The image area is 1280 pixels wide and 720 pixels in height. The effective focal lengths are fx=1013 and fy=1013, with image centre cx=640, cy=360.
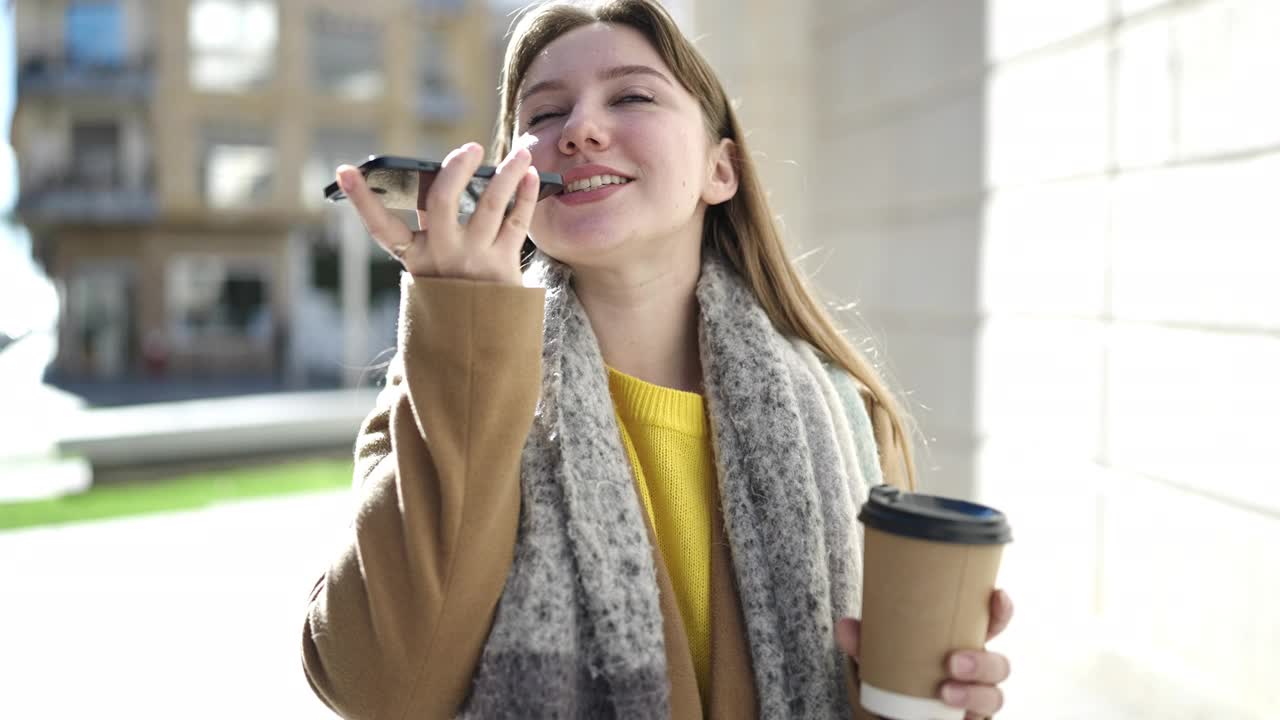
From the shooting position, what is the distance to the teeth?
1.23 meters

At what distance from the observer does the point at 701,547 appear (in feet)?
4.15

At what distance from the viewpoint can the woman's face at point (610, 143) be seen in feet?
4.02

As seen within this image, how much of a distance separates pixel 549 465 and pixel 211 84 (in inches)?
707

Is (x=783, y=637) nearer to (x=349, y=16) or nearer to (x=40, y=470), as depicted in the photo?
(x=40, y=470)

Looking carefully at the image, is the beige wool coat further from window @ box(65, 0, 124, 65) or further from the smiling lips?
window @ box(65, 0, 124, 65)

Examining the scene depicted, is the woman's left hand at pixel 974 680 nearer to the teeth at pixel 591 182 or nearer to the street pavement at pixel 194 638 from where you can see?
the teeth at pixel 591 182

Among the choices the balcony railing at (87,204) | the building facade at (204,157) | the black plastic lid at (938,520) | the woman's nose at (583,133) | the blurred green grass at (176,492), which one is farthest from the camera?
the building facade at (204,157)

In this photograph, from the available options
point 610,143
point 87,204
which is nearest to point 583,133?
point 610,143

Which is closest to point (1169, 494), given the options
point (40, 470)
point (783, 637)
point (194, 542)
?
point (783, 637)

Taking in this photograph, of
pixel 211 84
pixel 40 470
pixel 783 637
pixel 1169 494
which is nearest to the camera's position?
pixel 783 637

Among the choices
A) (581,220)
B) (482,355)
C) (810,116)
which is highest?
(810,116)

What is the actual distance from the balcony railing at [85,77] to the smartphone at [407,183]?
18.1 meters

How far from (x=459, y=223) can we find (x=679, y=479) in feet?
1.56

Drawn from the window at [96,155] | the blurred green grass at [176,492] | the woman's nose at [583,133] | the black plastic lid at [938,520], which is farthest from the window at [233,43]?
the black plastic lid at [938,520]
